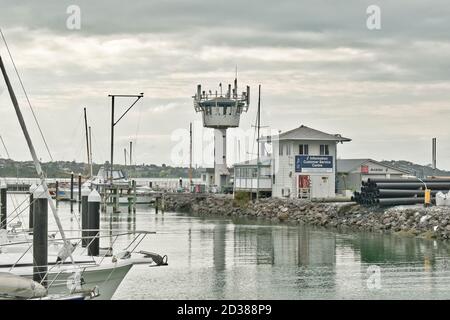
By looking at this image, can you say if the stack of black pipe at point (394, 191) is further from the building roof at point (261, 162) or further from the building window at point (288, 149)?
the building roof at point (261, 162)

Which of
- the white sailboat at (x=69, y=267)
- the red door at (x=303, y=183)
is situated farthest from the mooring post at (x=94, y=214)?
the red door at (x=303, y=183)

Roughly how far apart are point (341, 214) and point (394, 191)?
157 inches

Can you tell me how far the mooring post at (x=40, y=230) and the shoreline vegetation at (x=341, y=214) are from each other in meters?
30.6

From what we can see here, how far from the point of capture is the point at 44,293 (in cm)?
2155

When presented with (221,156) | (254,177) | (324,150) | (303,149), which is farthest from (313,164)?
(221,156)

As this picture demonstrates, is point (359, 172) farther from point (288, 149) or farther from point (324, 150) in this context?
point (288, 149)

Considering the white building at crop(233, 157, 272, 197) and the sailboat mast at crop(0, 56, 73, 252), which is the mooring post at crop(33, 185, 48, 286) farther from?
the white building at crop(233, 157, 272, 197)

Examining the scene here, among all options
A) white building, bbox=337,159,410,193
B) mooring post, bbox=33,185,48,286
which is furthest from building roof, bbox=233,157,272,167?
mooring post, bbox=33,185,48,286

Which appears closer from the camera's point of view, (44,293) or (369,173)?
(44,293)

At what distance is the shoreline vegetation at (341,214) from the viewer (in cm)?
5234

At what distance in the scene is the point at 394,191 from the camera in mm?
61000
